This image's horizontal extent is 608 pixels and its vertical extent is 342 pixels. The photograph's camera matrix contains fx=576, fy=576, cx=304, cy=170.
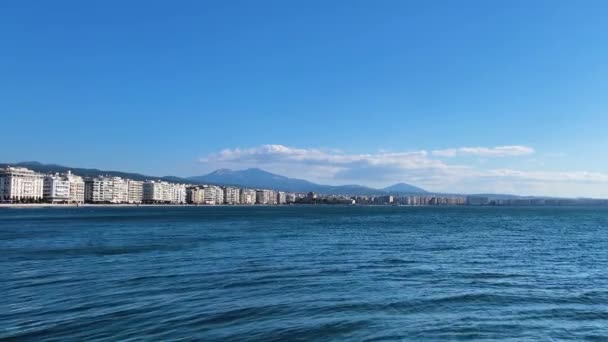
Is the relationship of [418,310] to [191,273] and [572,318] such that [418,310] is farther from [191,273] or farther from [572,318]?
[191,273]

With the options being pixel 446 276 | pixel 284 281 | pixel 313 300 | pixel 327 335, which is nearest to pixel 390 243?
pixel 446 276

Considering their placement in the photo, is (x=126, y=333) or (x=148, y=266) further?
(x=148, y=266)

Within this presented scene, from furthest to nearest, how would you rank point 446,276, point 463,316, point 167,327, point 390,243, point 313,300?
point 390,243 < point 446,276 < point 313,300 < point 463,316 < point 167,327

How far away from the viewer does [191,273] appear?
2523cm

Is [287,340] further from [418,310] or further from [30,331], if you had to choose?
[30,331]

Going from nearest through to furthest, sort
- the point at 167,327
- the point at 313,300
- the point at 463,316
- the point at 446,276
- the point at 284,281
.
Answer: the point at 167,327 < the point at 463,316 < the point at 313,300 < the point at 284,281 < the point at 446,276

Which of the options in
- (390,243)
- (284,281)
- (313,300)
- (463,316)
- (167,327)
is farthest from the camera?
(390,243)

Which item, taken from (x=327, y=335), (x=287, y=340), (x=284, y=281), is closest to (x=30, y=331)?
(x=287, y=340)

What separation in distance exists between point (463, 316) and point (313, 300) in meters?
4.78

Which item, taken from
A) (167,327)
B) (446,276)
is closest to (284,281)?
(446,276)

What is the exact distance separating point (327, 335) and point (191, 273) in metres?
12.4

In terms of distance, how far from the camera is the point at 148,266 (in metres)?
28.0

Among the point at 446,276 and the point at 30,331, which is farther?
the point at 446,276

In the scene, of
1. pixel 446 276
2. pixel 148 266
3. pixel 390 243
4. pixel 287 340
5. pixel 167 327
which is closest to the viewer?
pixel 287 340
